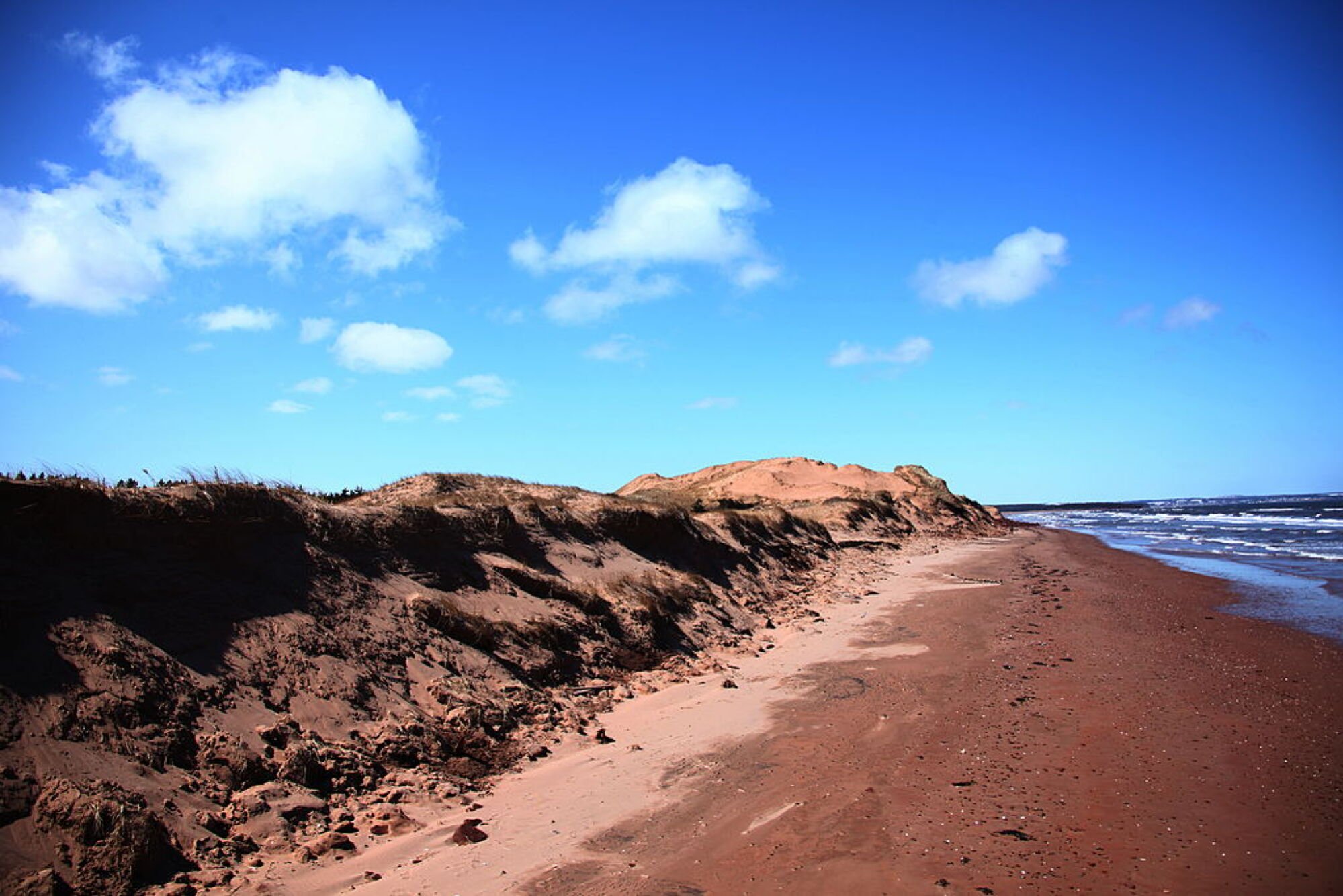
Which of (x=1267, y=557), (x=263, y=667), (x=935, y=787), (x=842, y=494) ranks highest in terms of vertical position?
(x=842, y=494)

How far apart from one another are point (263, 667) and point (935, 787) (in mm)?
6887

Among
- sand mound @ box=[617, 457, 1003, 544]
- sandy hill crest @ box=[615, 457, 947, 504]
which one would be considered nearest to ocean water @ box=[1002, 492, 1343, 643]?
sand mound @ box=[617, 457, 1003, 544]

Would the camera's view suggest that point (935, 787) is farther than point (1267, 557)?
No

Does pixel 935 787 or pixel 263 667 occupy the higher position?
pixel 263 667

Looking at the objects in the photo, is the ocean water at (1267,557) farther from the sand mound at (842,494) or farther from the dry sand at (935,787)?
the sand mound at (842,494)

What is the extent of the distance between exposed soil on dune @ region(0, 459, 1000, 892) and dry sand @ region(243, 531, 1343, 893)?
75 cm

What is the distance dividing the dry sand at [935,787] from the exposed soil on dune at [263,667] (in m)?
0.75

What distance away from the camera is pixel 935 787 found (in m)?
6.69

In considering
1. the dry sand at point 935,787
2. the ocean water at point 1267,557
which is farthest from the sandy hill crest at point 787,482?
the dry sand at point 935,787

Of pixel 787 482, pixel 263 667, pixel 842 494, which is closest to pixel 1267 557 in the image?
pixel 842 494

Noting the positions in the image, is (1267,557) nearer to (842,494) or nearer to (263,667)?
(842,494)

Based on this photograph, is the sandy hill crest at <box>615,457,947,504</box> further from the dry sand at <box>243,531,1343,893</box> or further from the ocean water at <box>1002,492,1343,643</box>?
the dry sand at <box>243,531,1343,893</box>

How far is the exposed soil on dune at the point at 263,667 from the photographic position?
545 cm

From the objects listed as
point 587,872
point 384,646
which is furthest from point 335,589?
point 587,872
